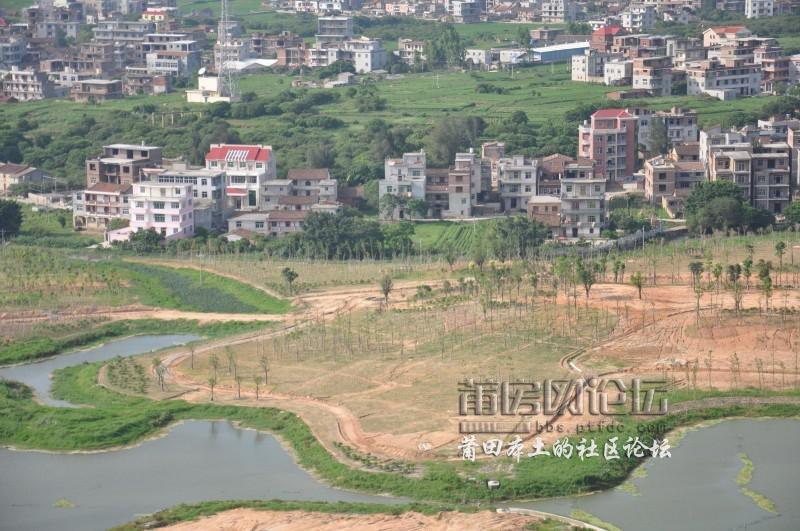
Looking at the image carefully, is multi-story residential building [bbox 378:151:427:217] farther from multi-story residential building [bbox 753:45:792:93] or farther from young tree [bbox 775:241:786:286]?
multi-story residential building [bbox 753:45:792:93]

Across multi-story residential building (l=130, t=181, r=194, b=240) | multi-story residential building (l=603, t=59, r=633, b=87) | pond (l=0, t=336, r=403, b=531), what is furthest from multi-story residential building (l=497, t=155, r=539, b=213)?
pond (l=0, t=336, r=403, b=531)

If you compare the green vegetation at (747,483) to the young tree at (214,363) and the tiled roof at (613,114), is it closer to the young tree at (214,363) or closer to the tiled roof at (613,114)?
the young tree at (214,363)

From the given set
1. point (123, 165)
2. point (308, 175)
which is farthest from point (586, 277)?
point (123, 165)

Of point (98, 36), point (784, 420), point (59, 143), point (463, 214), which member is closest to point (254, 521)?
point (784, 420)

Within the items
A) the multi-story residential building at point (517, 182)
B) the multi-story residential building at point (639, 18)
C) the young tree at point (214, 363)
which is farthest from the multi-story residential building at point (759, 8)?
the young tree at point (214, 363)

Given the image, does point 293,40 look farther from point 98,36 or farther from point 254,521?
point 254,521

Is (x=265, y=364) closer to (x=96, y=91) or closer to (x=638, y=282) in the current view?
(x=638, y=282)
